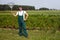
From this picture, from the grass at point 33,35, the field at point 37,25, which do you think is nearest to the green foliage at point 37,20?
the field at point 37,25

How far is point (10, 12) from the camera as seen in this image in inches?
229

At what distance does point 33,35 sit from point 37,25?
0.81 metres

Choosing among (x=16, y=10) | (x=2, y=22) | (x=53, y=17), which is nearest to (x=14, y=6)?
(x=16, y=10)

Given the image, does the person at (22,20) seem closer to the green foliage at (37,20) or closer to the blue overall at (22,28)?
the blue overall at (22,28)

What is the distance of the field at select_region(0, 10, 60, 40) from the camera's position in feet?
17.1

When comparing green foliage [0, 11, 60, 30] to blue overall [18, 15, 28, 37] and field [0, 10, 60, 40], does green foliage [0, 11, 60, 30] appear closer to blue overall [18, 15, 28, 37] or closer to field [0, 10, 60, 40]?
field [0, 10, 60, 40]

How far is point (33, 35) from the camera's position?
5.50m

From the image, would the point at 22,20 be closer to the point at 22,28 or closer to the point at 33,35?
the point at 22,28

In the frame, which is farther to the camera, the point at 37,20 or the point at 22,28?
the point at 37,20

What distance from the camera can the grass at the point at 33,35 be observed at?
16.8 feet

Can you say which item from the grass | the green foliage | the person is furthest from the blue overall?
the green foliage

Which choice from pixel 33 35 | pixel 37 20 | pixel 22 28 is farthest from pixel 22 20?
pixel 37 20

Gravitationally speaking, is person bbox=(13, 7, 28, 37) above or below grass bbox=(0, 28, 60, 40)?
above

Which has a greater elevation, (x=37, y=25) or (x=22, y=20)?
(x=22, y=20)
